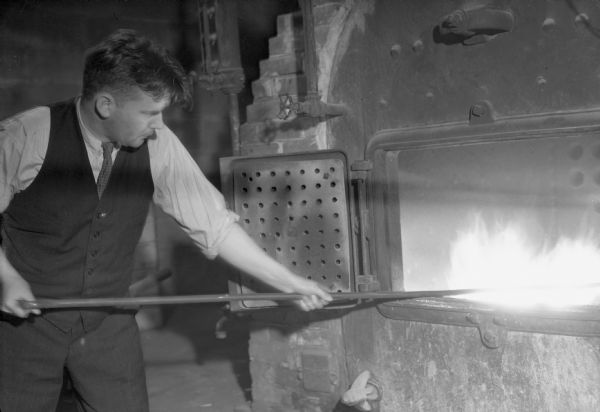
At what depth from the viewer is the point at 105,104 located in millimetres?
1729

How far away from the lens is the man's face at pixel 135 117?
5.64ft

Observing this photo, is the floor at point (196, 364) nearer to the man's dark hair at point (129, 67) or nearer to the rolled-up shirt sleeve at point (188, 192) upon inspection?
the rolled-up shirt sleeve at point (188, 192)

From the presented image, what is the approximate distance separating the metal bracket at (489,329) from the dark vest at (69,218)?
119 centimetres

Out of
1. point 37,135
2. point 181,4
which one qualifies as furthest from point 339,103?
point 181,4

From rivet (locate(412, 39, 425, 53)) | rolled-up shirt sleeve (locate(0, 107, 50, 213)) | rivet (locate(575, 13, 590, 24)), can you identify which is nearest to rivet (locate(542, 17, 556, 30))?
rivet (locate(575, 13, 590, 24))

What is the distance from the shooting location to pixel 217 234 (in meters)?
1.91

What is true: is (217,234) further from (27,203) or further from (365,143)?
(365,143)

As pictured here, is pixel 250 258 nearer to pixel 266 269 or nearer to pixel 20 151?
pixel 266 269

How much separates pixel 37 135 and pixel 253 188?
31.3 inches

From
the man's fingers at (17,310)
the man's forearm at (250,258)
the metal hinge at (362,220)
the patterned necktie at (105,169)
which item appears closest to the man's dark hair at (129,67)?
the patterned necktie at (105,169)

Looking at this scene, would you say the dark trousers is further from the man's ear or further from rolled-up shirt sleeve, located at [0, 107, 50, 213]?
the man's ear

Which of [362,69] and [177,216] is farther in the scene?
[362,69]

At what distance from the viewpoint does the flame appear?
212 centimetres

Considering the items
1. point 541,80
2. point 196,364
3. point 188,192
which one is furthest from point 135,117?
point 196,364
